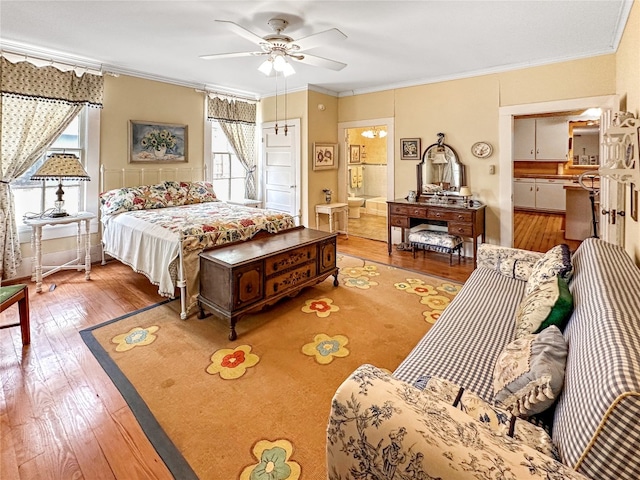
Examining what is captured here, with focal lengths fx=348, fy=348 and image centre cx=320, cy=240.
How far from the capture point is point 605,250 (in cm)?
208

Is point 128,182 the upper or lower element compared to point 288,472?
upper

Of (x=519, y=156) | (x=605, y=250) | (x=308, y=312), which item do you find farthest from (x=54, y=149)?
(x=519, y=156)

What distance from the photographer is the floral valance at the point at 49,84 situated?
370cm

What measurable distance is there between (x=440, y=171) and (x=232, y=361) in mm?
4165

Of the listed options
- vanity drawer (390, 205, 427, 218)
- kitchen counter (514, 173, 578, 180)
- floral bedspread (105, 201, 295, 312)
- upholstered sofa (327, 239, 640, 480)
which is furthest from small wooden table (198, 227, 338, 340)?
kitchen counter (514, 173, 578, 180)

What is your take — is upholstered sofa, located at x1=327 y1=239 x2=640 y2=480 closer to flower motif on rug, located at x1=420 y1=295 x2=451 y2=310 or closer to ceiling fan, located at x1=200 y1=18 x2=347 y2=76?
flower motif on rug, located at x1=420 y1=295 x2=451 y2=310

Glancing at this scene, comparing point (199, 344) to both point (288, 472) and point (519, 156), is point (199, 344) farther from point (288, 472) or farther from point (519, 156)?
point (519, 156)

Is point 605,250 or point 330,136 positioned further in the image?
point 330,136

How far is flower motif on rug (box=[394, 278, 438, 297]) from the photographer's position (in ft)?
12.3

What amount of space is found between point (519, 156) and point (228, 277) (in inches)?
337

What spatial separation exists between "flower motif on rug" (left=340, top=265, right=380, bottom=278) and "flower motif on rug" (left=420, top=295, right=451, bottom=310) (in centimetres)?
84

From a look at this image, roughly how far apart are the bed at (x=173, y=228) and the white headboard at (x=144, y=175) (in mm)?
146

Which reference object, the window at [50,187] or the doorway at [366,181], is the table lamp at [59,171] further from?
the doorway at [366,181]

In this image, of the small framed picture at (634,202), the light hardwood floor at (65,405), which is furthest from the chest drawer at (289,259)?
the small framed picture at (634,202)
